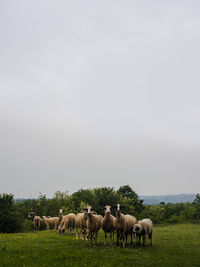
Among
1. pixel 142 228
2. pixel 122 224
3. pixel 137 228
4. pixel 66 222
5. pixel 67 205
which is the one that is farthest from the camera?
pixel 67 205

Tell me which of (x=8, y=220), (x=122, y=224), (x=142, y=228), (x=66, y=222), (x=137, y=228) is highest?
(x=122, y=224)

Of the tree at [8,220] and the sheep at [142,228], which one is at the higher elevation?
the sheep at [142,228]

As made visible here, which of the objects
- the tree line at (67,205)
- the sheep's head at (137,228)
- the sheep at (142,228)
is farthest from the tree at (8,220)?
the sheep's head at (137,228)

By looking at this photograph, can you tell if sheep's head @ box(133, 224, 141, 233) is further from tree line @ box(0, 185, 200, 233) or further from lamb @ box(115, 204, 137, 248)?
tree line @ box(0, 185, 200, 233)

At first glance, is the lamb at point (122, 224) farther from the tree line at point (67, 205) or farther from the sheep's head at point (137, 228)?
the tree line at point (67, 205)

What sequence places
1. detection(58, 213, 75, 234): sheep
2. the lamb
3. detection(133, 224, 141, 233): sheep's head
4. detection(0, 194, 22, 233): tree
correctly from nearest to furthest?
1. the lamb
2. detection(133, 224, 141, 233): sheep's head
3. detection(58, 213, 75, 234): sheep
4. detection(0, 194, 22, 233): tree

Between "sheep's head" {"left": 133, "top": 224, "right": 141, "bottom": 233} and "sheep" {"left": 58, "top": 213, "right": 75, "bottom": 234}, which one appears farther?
"sheep" {"left": 58, "top": 213, "right": 75, "bottom": 234}

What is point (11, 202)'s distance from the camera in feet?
188

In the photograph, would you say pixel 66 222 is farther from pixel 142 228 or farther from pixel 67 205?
pixel 67 205

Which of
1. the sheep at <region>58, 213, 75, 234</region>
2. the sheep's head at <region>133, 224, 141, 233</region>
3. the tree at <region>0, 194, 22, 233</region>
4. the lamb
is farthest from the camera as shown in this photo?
the tree at <region>0, 194, 22, 233</region>

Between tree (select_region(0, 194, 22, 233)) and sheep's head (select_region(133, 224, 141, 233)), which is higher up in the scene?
sheep's head (select_region(133, 224, 141, 233))

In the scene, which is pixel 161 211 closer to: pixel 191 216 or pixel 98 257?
pixel 191 216

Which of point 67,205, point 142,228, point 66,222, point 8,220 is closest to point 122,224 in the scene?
point 142,228

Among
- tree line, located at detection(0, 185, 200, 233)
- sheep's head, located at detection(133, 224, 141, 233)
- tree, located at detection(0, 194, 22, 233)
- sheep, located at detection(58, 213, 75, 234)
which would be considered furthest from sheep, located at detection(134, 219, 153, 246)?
tree, located at detection(0, 194, 22, 233)
